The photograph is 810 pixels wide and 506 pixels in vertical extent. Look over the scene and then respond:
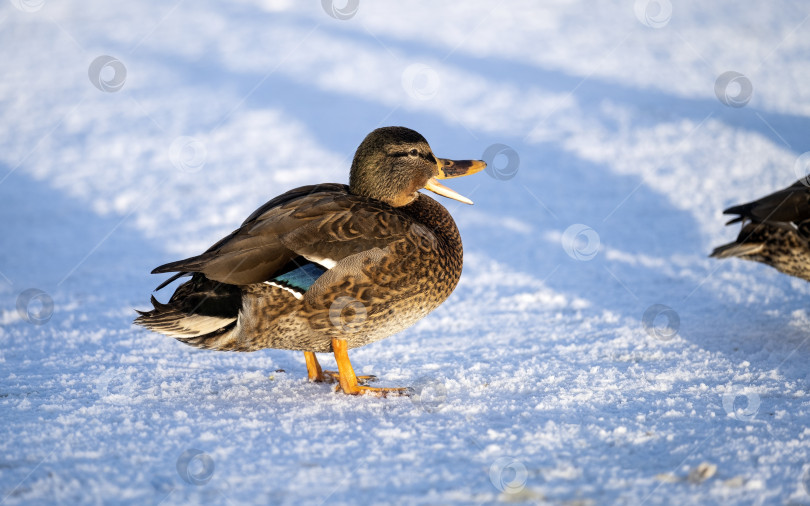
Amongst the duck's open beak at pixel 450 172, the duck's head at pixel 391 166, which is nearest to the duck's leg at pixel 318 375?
the duck's head at pixel 391 166

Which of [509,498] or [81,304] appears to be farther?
[81,304]

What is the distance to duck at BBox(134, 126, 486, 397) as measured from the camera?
2977 millimetres

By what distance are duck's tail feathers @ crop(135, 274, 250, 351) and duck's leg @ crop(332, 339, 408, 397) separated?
0.40 meters

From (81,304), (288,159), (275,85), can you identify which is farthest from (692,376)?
(275,85)

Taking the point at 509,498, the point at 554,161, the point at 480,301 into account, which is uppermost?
the point at 554,161

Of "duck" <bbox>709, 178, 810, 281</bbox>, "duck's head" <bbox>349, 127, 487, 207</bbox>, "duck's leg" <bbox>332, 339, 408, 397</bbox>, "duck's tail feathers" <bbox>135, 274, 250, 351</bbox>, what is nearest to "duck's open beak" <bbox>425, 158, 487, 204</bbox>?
"duck's head" <bbox>349, 127, 487, 207</bbox>

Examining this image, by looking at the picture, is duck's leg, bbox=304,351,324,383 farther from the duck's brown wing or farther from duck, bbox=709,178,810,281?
duck, bbox=709,178,810,281

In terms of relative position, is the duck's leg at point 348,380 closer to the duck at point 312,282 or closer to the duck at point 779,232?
the duck at point 312,282

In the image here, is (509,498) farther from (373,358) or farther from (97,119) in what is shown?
(97,119)

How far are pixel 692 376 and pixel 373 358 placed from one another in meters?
1.61

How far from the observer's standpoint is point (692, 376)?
11.3 ft

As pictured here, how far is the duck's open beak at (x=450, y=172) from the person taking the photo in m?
3.67

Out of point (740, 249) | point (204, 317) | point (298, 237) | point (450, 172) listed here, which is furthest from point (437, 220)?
point (740, 249)

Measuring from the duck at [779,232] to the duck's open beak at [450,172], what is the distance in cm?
148
